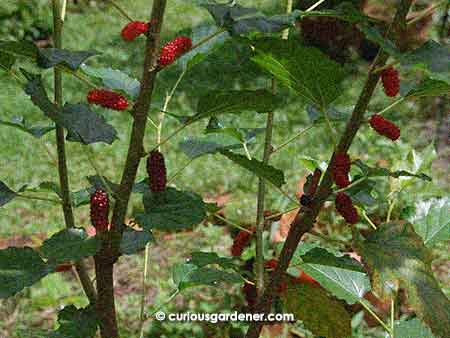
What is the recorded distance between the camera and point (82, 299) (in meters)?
2.12

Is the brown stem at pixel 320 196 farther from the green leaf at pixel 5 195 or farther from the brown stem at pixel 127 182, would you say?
the green leaf at pixel 5 195

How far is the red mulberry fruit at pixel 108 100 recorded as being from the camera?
845 mm

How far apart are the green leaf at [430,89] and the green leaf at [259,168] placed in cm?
18

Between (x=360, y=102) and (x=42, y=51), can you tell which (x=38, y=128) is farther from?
(x=360, y=102)

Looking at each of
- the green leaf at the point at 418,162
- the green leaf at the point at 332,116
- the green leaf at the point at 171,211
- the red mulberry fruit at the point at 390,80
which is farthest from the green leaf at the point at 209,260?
the green leaf at the point at 418,162

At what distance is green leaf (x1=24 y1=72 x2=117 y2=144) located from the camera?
0.80m

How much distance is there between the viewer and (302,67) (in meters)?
0.83

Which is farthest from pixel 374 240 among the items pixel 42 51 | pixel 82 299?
pixel 82 299

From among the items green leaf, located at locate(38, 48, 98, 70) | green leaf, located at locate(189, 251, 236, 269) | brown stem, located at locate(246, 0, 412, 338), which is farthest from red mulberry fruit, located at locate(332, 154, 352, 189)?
green leaf, located at locate(38, 48, 98, 70)

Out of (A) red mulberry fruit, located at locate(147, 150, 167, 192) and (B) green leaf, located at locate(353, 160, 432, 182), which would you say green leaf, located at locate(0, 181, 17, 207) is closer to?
(A) red mulberry fruit, located at locate(147, 150, 167, 192)

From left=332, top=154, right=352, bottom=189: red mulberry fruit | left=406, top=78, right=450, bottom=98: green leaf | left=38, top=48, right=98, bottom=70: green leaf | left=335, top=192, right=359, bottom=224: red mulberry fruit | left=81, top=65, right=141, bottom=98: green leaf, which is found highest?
left=81, top=65, right=141, bottom=98: green leaf

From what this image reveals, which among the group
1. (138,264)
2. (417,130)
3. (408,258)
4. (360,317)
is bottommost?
(408,258)

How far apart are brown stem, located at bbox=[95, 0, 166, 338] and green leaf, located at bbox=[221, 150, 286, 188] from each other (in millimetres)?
115

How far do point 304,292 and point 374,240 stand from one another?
0.26 metres
